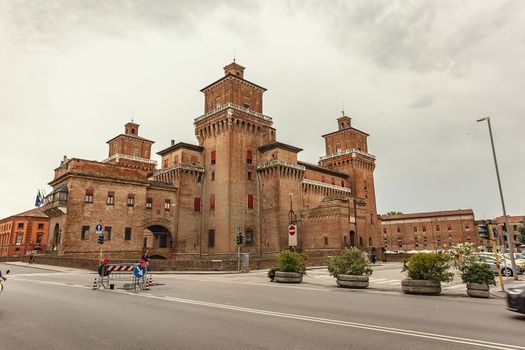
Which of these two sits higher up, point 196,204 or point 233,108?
point 233,108

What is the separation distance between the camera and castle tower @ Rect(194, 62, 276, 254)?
45312mm

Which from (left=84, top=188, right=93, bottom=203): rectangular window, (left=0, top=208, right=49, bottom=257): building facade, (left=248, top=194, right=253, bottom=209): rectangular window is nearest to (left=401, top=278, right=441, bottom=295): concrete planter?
(left=248, top=194, right=253, bottom=209): rectangular window

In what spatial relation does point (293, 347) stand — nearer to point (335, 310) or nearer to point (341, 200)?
point (335, 310)

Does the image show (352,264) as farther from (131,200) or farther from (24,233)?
(24,233)

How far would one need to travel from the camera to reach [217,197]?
4644 centimetres

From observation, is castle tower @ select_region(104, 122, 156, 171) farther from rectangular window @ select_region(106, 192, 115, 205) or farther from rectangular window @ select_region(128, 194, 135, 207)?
rectangular window @ select_region(106, 192, 115, 205)

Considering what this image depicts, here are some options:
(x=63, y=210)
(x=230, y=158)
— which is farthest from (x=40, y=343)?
(x=230, y=158)

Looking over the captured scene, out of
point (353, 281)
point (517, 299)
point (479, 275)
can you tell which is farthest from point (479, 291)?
point (353, 281)

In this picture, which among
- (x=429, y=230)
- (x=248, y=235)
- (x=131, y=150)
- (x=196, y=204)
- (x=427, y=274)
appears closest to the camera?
(x=427, y=274)

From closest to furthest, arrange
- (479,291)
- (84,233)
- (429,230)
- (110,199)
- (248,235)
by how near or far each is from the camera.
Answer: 1. (479,291)
2. (84,233)
3. (110,199)
4. (248,235)
5. (429,230)

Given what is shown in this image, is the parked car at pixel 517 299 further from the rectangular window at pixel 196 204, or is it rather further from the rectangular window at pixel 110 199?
the rectangular window at pixel 196 204

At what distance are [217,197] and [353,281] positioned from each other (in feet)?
102

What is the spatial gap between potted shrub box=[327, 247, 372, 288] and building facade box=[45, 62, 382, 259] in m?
26.3

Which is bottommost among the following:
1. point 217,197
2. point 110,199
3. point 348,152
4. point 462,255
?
point 462,255
